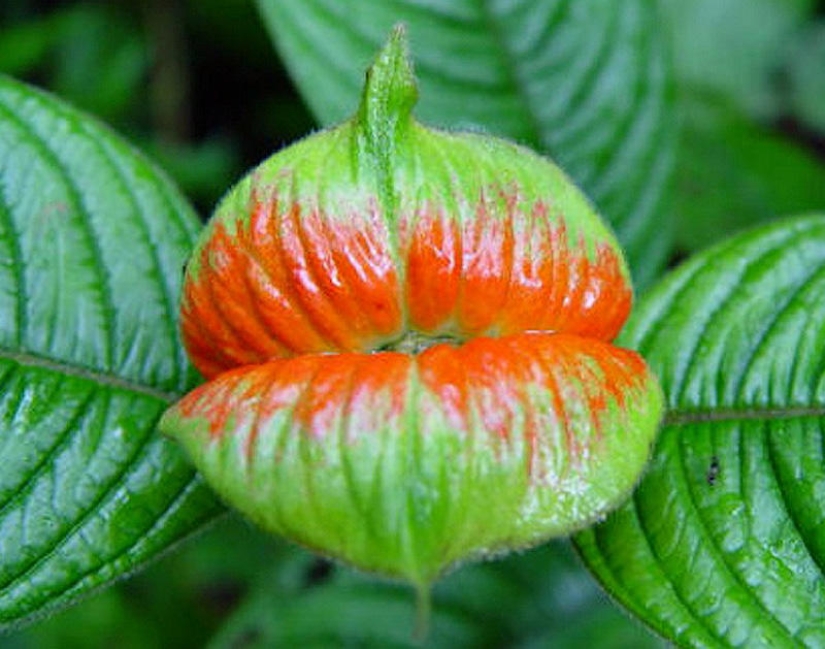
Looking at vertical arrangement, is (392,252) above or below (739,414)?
above

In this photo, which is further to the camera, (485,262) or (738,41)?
(738,41)

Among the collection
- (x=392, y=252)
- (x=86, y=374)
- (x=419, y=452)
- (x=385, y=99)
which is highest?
(x=385, y=99)

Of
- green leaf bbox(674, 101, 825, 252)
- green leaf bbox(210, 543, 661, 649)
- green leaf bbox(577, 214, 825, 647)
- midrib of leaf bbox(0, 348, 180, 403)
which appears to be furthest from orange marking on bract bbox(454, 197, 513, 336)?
green leaf bbox(674, 101, 825, 252)

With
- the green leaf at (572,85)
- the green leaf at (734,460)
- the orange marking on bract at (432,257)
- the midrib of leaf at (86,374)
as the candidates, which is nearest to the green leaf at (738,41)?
the green leaf at (572,85)

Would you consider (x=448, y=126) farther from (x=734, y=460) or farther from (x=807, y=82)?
(x=807, y=82)

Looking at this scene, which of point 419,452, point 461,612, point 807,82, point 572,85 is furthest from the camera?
point 807,82

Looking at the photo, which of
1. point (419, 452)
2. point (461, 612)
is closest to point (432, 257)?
point (419, 452)

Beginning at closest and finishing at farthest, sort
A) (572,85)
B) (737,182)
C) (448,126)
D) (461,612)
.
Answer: (448,126)
(572,85)
(461,612)
(737,182)

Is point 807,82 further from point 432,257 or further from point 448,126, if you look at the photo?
point 432,257
